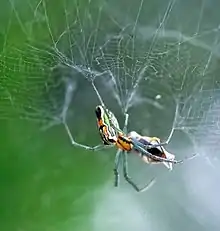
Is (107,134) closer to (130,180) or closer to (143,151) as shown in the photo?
(143,151)

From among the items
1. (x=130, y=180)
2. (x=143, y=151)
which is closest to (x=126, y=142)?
(x=143, y=151)

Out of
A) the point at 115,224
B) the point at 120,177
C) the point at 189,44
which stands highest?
the point at 189,44

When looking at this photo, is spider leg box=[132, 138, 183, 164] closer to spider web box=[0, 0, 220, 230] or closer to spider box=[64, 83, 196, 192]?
spider box=[64, 83, 196, 192]

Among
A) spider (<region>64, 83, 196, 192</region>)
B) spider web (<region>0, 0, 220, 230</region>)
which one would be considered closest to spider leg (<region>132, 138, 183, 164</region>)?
spider (<region>64, 83, 196, 192</region>)

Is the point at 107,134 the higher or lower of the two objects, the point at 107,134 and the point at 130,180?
the higher

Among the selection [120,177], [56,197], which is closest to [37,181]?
[56,197]

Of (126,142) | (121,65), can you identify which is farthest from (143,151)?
(121,65)

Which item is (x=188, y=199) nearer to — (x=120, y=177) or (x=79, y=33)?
(x=120, y=177)

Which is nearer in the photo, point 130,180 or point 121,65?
point 121,65

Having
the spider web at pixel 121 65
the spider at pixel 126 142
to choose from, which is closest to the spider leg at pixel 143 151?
the spider at pixel 126 142
